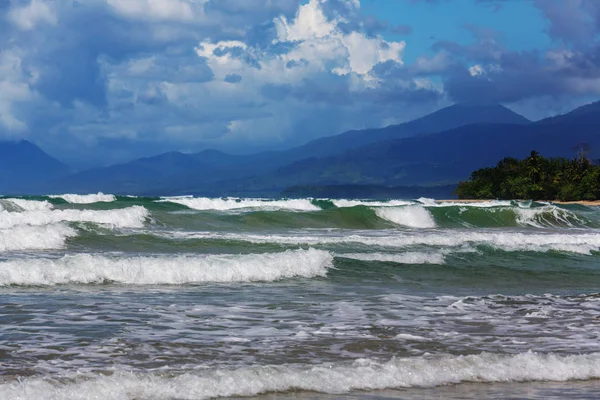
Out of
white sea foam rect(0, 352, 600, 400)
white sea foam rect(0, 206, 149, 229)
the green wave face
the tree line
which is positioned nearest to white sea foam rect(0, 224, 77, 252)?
white sea foam rect(0, 206, 149, 229)

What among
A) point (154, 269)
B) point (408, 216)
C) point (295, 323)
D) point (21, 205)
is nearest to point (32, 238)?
point (154, 269)

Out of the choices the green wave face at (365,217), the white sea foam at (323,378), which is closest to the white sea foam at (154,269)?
the white sea foam at (323,378)

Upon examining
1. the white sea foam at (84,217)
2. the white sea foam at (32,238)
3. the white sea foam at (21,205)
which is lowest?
the white sea foam at (32,238)

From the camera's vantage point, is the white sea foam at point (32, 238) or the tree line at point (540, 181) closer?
the white sea foam at point (32, 238)

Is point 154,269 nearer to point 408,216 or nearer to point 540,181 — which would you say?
point 408,216

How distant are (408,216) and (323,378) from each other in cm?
4049

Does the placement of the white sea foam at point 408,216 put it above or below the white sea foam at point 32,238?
below

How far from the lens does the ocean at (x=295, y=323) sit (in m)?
8.23

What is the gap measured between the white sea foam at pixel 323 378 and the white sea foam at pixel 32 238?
610 inches

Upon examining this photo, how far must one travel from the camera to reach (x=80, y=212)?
114 ft

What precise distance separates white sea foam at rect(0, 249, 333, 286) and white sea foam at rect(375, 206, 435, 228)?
28287 millimetres

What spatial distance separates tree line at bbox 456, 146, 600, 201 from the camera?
99.9 metres

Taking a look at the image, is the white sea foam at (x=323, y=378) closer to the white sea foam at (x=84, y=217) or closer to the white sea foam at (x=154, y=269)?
Answer: the white sea foam at (x=154, y=269)

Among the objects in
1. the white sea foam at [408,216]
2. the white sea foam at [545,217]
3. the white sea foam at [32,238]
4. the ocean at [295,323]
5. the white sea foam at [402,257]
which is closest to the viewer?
the ocean at [295,323]
